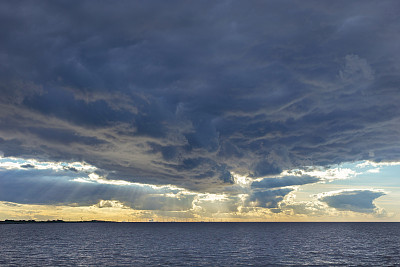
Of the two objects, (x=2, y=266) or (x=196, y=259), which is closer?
(x=2, y=266)

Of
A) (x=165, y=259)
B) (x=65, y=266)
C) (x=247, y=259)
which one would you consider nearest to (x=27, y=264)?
(x=65, y=266)

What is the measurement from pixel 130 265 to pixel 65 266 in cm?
1435

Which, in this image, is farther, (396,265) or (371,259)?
(371,259)

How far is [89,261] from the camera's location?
271ft

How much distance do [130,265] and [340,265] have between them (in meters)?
49.8

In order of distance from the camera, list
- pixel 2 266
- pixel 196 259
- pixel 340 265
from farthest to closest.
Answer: pixel 196 259
pixel 340 265
pixel 2 266

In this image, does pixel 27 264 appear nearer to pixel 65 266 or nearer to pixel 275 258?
pixel 65 266

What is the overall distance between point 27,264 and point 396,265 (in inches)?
3440

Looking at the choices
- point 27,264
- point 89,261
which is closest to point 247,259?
point 89,261

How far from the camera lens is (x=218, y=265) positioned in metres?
76.4

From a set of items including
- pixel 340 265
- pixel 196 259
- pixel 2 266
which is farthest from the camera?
pixel 196 259

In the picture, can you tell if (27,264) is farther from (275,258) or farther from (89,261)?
(275,258)

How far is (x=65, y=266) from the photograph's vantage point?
74250mm

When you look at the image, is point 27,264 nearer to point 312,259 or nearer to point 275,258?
point 275,258
